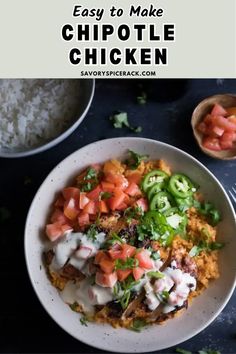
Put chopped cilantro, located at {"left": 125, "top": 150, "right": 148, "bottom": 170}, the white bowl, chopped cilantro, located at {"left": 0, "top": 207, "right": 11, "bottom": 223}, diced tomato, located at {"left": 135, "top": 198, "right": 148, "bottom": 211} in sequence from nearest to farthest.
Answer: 1. the white bowl
2. diced tomato, located at {"left": 135, "top": 198, "right": 148, "bottom": 211}
3. chopped cilantro, located at {"left": 125, "top": 150, "right": 148, "bottom": 170}
4. chopped cilantro, located at {"left": 0, "top": 207, "right": 11, "bottom": 223}

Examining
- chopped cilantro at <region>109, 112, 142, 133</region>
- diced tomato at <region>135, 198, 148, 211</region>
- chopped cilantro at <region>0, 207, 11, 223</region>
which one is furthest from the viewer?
chopped cilantro at <region>109, 112, 142, 133</region>

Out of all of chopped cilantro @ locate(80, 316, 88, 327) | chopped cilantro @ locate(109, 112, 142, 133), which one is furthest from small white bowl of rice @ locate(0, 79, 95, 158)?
chopped cilantro @ locate(80, 316, 88, 327)

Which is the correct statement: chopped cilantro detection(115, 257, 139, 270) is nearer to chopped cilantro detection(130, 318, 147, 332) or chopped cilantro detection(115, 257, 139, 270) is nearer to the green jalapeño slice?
chopped cilantro detection(130, 318, 147, 332)

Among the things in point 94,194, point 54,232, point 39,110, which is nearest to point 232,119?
point 94,194

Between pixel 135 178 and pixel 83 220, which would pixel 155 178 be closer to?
pixel 135 178

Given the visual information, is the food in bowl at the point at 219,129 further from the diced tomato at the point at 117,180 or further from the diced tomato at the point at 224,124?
the diced tomato at the point at 117,180

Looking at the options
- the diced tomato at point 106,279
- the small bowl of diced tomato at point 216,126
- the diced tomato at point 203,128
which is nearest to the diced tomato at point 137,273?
the diced tomato at point 106,279
